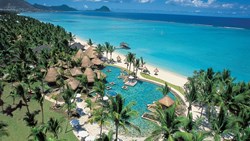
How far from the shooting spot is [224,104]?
25391mm

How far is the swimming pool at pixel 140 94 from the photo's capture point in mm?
28622

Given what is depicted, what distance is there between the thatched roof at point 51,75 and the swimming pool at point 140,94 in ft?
32.9

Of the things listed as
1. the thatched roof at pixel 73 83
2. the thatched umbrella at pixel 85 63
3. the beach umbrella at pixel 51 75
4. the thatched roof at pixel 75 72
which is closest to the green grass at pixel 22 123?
the thatched roof at pixel 73 83

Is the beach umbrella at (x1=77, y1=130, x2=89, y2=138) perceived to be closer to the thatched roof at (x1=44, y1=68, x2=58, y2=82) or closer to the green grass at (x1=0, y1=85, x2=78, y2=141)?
the green grass at (x1=0, y1=85, x2=78, y2=141)

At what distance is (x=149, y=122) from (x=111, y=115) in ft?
30.0

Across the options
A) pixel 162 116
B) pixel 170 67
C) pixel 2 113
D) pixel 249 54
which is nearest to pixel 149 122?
pixel 162 116

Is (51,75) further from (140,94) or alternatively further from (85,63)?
(140,94)

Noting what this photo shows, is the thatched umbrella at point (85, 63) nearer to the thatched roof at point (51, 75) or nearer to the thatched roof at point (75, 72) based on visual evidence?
the thatched roof at point (75, 72)

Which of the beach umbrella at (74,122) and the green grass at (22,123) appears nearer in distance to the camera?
the green grass at (22,123)

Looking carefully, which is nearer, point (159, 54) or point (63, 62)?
point (63, 62)

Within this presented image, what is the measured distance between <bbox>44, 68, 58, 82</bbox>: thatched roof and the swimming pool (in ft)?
32.9

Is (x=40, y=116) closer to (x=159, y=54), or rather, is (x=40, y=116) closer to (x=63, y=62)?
(x=63, y=62)

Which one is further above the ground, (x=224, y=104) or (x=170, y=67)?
(x=224, y=104)

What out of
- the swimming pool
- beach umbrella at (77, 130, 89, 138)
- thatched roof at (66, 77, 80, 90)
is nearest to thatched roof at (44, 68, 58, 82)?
thatched roof at (66, 77, 80, 90)
